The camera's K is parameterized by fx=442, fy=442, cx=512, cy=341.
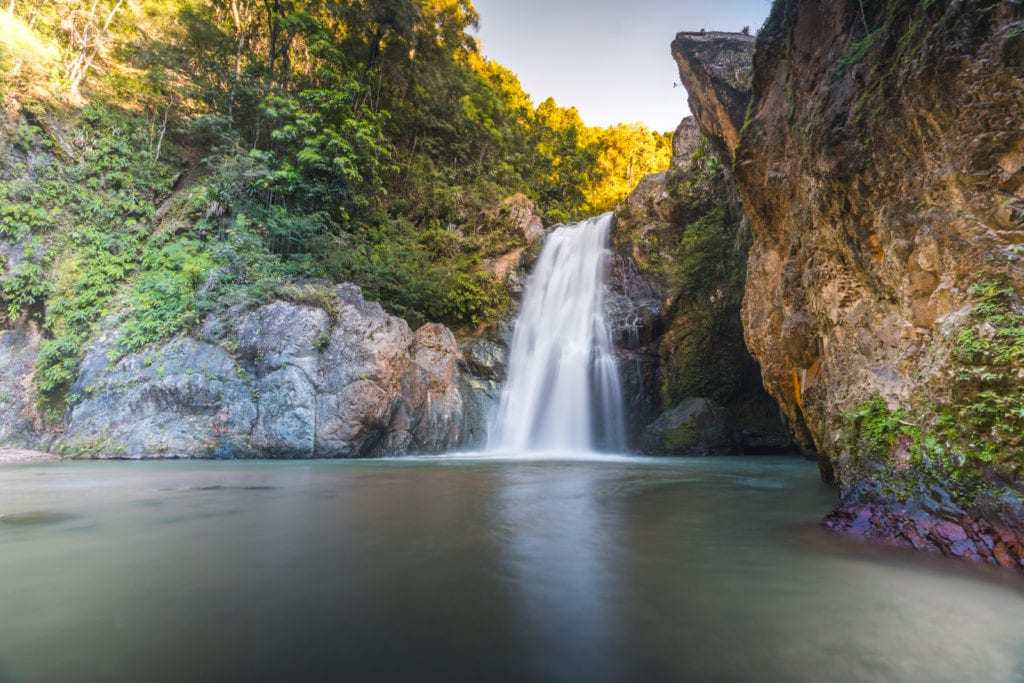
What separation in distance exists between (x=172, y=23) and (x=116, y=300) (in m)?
10.1

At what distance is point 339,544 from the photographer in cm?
296

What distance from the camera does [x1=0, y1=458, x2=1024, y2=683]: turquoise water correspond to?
1.52 m

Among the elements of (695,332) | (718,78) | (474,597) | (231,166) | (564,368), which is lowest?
(474,597)

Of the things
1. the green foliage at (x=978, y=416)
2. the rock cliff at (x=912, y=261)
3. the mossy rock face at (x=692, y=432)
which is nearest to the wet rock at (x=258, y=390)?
the mossy rock face at (x=692, y=432)

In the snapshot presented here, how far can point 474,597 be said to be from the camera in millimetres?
2117

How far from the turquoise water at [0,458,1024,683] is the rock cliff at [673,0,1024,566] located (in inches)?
20.7

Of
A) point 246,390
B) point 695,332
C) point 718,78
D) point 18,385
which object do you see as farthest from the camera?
point 695,332

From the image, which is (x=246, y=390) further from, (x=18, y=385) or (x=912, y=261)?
(x=912, y=261)

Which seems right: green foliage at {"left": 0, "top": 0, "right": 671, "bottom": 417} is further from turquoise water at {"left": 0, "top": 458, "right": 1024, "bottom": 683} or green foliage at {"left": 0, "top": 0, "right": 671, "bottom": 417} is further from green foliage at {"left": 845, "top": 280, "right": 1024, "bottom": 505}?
green foliage at {"left": 845, "top": 280, "right": 1024, "bottom": 505}

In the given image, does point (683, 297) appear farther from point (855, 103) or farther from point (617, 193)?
point (617, 193)

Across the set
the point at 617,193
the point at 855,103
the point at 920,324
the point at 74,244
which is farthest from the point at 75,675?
the point at 617,193

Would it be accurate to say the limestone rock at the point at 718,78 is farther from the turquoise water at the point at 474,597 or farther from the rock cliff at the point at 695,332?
the turquoise water at the point at 474,597

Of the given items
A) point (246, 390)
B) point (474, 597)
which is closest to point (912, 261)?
point (474, 597)

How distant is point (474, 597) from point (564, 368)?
34.0ft
